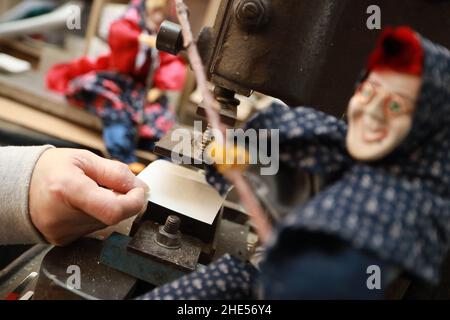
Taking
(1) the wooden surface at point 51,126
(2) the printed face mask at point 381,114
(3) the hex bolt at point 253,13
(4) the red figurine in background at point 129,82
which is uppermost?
(3) the hex bolt at point 253,13

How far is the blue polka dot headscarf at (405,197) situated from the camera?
0.37 m

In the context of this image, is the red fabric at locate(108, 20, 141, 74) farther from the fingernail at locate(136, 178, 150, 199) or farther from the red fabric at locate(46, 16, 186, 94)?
the fingernail at locate(136, 178, 150, 199)

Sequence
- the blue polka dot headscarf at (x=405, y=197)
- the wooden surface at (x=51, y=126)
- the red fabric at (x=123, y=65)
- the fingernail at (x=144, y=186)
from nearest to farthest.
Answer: the blue polka dot headscarf at (x=405, y=197) → the fingernail at (x=144, y=186) → the wooden surface at (x=51, y=126) → the red fabric at (x=123, y=65)

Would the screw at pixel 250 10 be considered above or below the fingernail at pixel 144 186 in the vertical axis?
above

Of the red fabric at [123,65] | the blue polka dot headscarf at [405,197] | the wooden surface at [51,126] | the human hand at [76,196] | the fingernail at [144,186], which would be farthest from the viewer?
the red fabric at [123,65]

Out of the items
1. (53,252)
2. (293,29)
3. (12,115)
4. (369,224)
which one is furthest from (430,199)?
(12,115)

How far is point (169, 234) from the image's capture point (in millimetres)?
626

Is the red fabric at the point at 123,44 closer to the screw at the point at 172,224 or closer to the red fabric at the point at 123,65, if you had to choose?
the red fabric at the point at 123,65

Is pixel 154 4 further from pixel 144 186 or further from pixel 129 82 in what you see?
pixel 144 186

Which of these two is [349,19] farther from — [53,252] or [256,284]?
[53,252]

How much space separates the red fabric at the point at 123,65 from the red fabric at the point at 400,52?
5.35 feet

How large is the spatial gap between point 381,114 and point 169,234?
0.37m

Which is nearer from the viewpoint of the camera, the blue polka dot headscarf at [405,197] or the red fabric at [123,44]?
the blue polka dot headscarf at [405,197]

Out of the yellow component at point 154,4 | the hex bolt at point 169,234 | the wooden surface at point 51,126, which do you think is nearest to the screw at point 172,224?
the hex bolt at point 169,234
